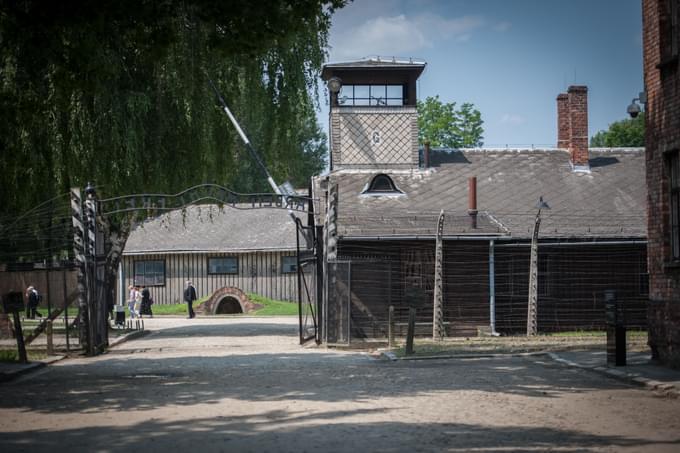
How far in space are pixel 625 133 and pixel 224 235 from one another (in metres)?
36.3

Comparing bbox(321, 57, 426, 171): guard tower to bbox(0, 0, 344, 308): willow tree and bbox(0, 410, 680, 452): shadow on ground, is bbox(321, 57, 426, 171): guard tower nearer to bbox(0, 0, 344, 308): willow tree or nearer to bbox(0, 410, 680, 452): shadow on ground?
bbox(0, 0, 344, 308): willow tree

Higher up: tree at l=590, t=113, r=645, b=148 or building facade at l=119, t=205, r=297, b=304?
tree at l=590, t=113, r=645, b=148

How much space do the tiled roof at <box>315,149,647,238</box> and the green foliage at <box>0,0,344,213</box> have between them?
4.69 meters

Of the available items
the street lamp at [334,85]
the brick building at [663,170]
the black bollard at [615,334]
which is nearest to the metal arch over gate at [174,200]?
the brick building at [663,170]

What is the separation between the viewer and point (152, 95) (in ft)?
73.7

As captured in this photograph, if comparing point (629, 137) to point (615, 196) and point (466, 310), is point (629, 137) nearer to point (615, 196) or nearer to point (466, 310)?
point (615, 196)

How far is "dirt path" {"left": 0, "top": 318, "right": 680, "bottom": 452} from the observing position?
8.96 metres

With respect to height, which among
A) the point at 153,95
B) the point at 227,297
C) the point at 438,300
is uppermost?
the point at 153,95

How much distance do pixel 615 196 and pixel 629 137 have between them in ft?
141

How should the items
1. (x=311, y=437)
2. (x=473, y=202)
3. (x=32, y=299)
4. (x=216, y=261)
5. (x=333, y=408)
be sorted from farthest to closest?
(x=216, y=261), (x=32, y=299), (x=473, y=202), (x=333, y=408), (x=311, y=437)

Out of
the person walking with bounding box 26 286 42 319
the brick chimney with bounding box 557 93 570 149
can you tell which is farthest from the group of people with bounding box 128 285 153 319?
the brick chimney with bounding box 557 93 570 149

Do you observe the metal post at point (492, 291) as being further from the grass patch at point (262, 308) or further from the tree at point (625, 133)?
the tree at point (625, 133)

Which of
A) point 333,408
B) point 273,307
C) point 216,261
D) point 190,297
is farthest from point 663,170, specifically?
point 216,261

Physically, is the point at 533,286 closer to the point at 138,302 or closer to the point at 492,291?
the point at 492,291
